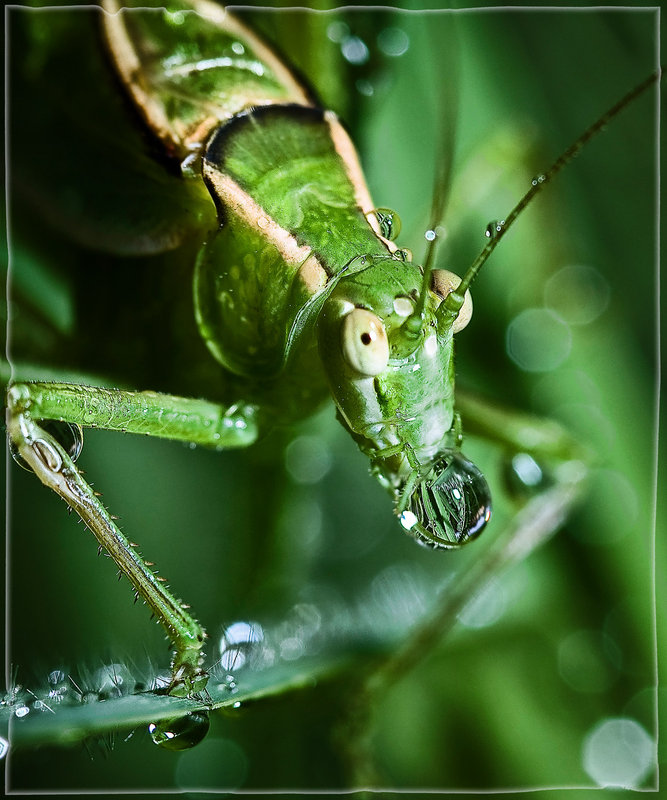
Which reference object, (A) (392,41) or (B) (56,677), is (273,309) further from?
(A) (392,41)

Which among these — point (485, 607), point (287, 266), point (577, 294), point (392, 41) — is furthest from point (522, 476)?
point (392, 41)

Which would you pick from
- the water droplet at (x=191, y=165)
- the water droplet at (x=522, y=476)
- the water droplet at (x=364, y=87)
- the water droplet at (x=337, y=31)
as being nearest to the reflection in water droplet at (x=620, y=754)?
the water droplet at (x=522, y=476)

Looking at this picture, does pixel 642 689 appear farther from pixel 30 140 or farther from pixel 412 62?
pixel 30 140

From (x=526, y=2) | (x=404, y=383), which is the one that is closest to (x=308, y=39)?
(x=526, y=2)

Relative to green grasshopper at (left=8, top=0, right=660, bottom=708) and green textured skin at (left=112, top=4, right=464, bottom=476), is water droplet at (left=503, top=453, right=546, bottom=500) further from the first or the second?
green textured skin at (left=112, top=4, right=464, bottom=476)

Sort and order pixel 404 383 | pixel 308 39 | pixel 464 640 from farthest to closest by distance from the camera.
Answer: pixel 308 39 → pixel 464 640 → pixel 404 383

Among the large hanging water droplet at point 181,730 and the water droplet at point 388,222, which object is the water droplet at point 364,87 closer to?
the water droplet at point 388,222
